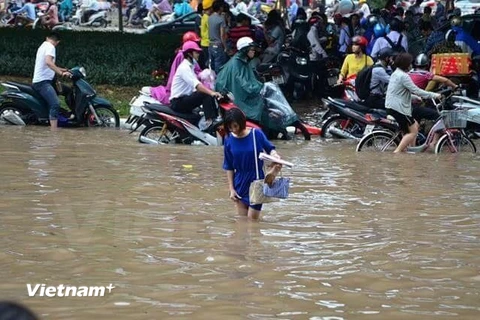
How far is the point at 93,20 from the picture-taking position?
1645 inches

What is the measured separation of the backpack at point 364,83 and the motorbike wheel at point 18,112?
17.0 feet

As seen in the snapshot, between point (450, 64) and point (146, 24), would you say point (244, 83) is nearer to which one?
point (450, 64)

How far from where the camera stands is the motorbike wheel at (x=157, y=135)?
15.4 meters

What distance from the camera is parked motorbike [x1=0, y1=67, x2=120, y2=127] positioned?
1701cm

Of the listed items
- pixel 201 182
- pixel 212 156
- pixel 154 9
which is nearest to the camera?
pixel 201 182

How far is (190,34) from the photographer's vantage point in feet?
56.1

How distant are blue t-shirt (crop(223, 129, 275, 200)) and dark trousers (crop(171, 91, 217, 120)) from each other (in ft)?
21.0

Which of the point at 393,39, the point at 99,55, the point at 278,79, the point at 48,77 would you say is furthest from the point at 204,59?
the point at 48,77

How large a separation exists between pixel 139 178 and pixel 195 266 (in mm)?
4378

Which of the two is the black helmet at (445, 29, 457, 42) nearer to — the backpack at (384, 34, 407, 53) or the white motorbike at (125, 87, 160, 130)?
the backpack at (384, 34, 407, 53)

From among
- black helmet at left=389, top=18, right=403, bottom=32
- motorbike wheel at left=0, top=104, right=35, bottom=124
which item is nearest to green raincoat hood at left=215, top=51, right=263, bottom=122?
motorbike wheel at left=0, top=104, right=35, bottom=124

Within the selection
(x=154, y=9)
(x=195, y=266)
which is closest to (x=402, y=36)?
(x=195, y=266)

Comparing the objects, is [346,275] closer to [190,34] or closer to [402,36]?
[190,34]

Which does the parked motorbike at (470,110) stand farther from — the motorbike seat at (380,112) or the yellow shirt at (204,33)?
the yellow shirt at (204,33)
